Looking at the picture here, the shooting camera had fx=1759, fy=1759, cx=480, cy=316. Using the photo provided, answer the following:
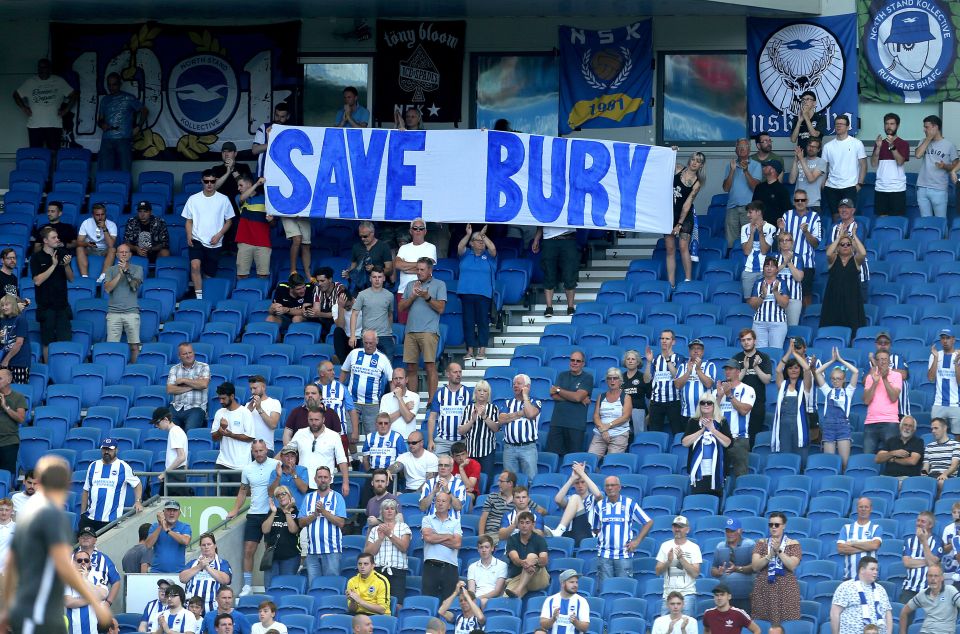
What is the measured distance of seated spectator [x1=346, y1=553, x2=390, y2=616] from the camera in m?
15.4

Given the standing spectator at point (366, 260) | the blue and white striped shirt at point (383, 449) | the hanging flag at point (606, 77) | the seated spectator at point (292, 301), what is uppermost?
the hanging flag at point (606, 77)

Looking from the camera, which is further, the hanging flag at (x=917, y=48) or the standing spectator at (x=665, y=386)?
the hanging flag at (x=917, y=48)

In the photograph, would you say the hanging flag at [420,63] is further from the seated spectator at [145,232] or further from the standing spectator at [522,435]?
the standing spectator at [522,435]

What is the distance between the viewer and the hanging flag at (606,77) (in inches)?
919

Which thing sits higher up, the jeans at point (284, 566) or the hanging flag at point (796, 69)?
the hanging flag at point (796, 69)

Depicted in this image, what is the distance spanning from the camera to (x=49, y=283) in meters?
19.9

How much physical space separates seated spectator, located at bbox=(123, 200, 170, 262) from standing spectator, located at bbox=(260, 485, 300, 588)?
224 inches

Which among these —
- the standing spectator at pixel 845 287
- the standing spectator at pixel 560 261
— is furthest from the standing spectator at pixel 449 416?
the standing spectator at pixel 845 287

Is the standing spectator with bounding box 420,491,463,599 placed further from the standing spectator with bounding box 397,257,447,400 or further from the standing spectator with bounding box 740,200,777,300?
the standing spectator with bounding box 740,200,777,300

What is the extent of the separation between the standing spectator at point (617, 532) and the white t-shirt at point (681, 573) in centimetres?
51

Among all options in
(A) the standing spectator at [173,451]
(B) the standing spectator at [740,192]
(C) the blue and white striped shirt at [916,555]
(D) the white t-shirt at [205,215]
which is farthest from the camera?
(D) the white t-shirt at [205,215]

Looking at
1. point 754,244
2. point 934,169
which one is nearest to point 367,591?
point 754,244

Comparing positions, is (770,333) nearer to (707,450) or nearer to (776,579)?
(707,450)

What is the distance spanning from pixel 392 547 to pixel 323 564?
754 mm
